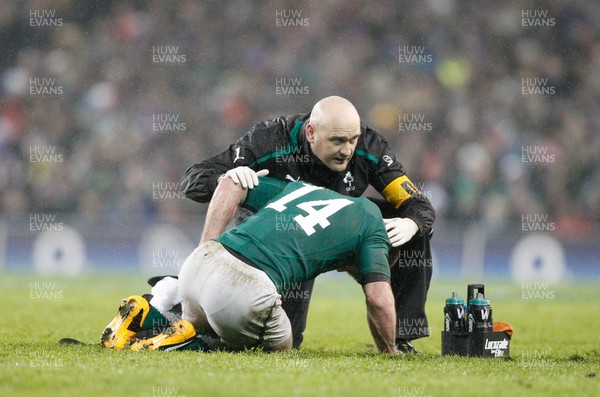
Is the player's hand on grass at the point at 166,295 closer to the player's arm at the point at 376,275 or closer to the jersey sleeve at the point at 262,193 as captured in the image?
the jersey sleeve at the point at 262,193

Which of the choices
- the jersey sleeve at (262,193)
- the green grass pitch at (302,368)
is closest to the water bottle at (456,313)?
the green grass pitch at (302,368)

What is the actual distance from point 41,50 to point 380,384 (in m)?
15.5

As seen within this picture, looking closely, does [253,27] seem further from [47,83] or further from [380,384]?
[380,384]

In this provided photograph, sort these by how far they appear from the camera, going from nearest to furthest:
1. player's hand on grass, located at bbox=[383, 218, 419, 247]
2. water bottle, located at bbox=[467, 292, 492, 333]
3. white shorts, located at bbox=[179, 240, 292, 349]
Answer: white shorts, located at bbox=[179, 240, 292, 349] < water bottle, located at bbox=[467, 292, 492, 333] < player's hand on grass, located at bbox=[383, 218, 419, 247]

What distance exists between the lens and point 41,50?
18203mm

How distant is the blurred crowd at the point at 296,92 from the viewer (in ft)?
52.8

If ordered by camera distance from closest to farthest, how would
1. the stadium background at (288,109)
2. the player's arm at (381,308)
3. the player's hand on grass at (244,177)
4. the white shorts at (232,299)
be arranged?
1. the white shorts at (232,299)
2. the player's arm at (381,308)
3. the player's hand on grass at (244,177)
4. the stadium background at (288,109)

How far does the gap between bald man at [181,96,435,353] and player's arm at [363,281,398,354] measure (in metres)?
0.54

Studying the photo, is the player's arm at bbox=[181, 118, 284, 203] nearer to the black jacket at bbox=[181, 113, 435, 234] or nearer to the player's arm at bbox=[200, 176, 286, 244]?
the black jacket at bbox=[181, 113, 435, 234]

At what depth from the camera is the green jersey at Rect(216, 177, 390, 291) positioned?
213 inches

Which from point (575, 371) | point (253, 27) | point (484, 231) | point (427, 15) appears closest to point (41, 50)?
point (253, 27)

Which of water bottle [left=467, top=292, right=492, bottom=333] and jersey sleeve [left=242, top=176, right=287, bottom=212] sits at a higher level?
jersey sleeve [left=242, top=176, right=287, bottom=212]

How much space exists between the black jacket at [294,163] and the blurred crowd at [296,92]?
831cm

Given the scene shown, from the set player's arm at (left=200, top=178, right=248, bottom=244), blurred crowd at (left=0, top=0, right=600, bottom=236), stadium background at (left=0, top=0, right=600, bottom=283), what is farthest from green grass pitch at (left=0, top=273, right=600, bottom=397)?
blurred crowd at (left=0, top=0, right=600, bottom=236)
